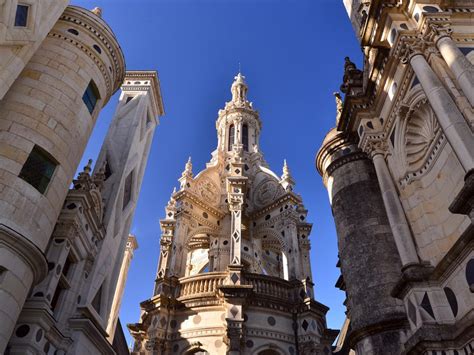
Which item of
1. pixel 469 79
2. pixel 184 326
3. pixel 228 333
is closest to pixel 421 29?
pixel 469 79

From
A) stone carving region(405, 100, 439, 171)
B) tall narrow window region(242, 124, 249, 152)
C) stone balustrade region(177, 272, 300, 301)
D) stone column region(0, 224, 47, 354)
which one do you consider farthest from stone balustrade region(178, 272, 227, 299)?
tall narrow window region(242, 124, 249, 152)

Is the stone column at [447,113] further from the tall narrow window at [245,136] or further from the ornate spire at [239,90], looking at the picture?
the ornate spire at [239,90]

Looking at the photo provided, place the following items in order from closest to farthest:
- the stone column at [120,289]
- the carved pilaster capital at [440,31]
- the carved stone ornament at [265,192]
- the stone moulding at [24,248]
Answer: the stone moulding at [24,248]
the carved pilaster capital at [440,31]
the stone column at [120,289]
the carved stone ornament at [265,192]

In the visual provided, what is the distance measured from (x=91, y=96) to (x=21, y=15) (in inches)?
176

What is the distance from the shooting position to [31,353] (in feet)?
39.0

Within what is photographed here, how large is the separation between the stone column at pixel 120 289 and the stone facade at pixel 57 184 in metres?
4.42

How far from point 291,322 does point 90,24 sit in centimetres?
2002

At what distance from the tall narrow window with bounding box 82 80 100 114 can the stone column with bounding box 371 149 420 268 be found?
1151cm

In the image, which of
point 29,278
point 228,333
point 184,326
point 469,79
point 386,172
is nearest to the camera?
point 469,79

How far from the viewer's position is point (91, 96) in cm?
1731

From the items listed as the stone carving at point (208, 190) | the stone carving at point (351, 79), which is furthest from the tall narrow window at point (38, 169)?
the stone carving at point (208, 190)

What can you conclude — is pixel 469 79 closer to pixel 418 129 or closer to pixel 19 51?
pixel 418 129

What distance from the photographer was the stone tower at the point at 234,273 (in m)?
23.6

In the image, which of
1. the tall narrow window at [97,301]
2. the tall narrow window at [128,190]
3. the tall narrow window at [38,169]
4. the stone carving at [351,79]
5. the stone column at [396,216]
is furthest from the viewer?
the tall narrow window at [128,190]
